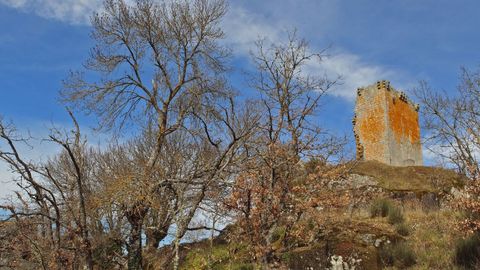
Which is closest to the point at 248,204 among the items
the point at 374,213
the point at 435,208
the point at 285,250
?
the point at 285,250

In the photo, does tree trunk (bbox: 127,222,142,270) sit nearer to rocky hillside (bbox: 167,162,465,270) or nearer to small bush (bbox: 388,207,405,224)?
rocky hillside (bbox: 167,162,465,270)

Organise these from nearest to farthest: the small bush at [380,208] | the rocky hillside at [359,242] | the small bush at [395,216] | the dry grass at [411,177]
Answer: the rocky hillside at [359,242] < the small bush at [395,216] < the small bush at [380,208] < the dry grass at [411,177]

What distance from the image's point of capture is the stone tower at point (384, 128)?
118ft

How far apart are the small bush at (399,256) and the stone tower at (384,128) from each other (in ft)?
73.8

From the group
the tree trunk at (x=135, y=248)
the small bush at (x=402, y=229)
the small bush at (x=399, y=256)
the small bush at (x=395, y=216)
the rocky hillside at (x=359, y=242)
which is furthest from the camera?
the small bush at (x=395, y=216)

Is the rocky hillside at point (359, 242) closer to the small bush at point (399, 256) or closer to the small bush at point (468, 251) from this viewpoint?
the small bush at point (399, 256)

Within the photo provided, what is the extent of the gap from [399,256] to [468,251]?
1.73 metres

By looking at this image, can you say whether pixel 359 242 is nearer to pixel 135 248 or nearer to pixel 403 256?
pixel 403 256

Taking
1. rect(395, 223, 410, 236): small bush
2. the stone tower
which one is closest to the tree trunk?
rect(395, 223, 410, 236): small bush

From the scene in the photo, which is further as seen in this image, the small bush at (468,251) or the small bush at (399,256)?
the small bush at (399,256)

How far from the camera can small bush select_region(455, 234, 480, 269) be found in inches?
470

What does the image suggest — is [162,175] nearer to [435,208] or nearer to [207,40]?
[207,40]

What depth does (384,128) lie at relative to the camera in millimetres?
36156

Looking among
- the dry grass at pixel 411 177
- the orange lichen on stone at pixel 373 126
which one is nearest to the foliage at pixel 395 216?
the dry grass at pixel 411 177
